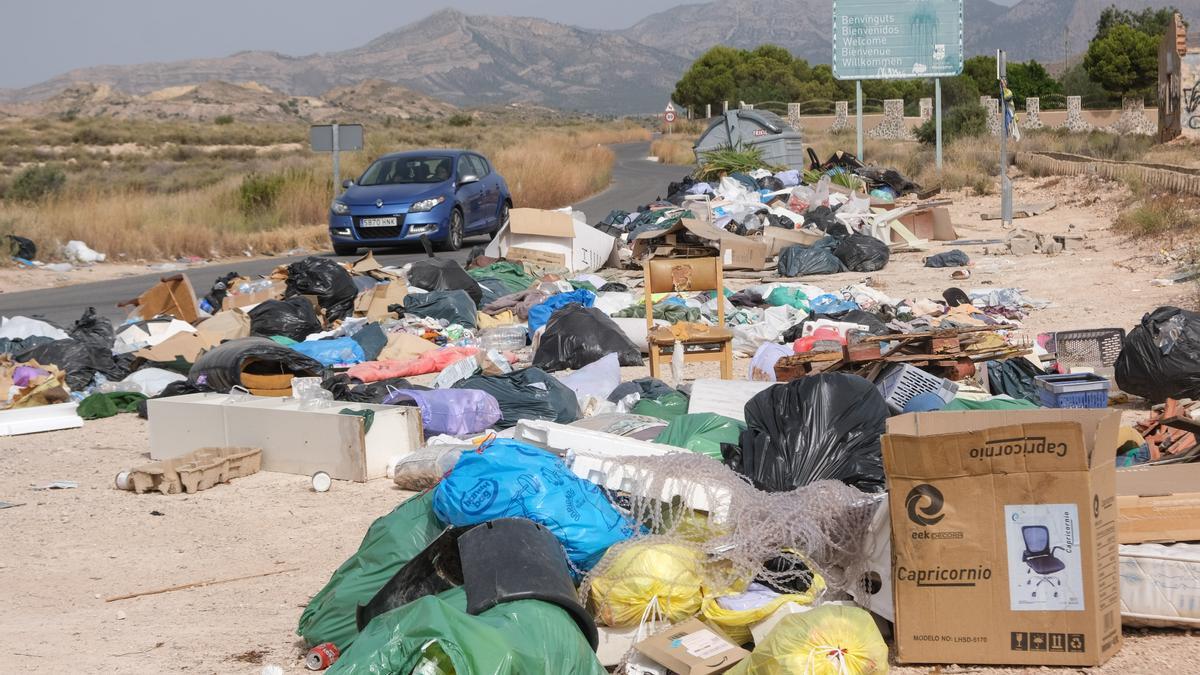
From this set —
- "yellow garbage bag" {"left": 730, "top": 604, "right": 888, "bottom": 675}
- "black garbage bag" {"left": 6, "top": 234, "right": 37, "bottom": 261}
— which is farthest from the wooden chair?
"black garbage bag" {"left": 6, "top": 234, "right": 37, "bottom": 261}

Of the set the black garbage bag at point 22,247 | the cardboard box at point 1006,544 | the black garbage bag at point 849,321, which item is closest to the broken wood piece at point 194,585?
the cardboard box at point 1006,544

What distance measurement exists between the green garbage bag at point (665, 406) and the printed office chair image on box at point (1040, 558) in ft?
10.2

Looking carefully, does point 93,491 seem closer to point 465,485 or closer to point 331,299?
point 465,485

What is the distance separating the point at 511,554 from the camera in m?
3.79

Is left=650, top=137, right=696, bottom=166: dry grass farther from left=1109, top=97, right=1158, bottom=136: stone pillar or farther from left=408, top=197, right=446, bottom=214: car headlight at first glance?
left=408, top=197, right=446, bottom=214: car headlight

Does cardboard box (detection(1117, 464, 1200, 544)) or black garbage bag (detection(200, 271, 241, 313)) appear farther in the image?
black garbage bag (detection(200, 271, 241, 313))

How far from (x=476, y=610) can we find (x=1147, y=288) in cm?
966

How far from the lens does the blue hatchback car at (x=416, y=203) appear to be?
1709 cm

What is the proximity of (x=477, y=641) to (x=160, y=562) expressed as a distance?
8.93 feet

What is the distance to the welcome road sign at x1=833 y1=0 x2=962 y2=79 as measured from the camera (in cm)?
3123

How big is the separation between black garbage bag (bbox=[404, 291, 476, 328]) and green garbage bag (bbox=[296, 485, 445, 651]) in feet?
21.4

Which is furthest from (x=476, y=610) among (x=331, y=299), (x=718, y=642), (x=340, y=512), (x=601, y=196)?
(x=601, y=196)

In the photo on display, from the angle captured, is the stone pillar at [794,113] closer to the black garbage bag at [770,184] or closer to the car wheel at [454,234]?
the black garbage bag at [770,184]

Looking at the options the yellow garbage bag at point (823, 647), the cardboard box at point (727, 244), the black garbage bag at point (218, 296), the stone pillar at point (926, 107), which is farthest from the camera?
the stone pillar at point (926, 107)
